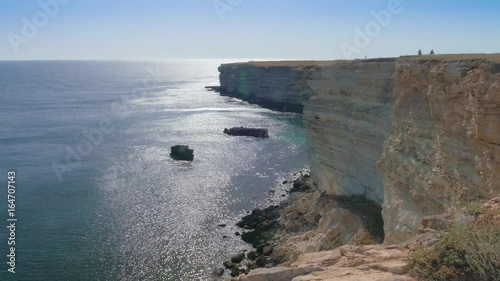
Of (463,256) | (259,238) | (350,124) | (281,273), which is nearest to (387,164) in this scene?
(350,124)

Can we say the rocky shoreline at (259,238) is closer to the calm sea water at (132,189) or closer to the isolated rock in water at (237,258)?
the isolated rock in water at (237,258)

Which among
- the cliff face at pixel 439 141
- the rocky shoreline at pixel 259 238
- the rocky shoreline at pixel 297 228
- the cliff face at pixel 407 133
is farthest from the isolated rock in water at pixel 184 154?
the cliff face at pixel 439 141

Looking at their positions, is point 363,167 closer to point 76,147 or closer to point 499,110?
point 499,110

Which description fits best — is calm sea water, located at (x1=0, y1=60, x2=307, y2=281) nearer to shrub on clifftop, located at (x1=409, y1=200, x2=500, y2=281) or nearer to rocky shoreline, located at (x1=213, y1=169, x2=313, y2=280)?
rocky shoreline, located at (x1=213, y1=169, x2=313, y2=280)

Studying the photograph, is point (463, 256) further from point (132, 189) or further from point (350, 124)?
point (132, 189)

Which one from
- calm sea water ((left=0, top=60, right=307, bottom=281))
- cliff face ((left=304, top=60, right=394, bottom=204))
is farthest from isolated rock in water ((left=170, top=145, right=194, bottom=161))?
cliff face ((left=304, top=60, right=394, bottom=204))
